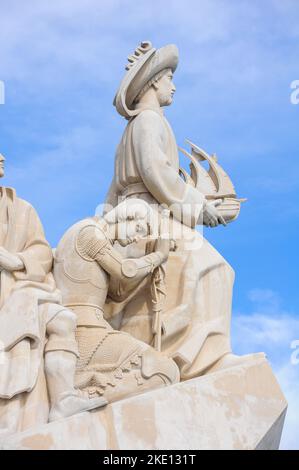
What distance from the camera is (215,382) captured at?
21.0 ft

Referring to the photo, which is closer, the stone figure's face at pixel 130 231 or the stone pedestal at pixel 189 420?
the stone pedestal at pixel 189 420

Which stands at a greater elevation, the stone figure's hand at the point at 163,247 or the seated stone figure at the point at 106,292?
the stone figure's hand at the point at 163,247

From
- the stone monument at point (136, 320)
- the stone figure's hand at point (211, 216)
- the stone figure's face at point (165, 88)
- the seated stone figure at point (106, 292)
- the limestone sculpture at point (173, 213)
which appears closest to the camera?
the stone monument at point (136, 320)

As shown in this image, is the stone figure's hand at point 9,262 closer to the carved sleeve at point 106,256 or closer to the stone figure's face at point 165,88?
the carved sleeve at point 106,256

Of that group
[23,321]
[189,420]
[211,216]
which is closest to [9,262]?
[23,321]

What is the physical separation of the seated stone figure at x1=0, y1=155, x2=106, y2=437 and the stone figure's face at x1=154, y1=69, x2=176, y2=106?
2106 millimetres

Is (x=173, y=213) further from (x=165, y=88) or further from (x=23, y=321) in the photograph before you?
(x=23, y=321)

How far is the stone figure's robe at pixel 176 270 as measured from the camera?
6820 millimetres

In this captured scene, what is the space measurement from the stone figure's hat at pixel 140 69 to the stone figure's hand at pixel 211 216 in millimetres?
986

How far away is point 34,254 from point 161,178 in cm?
137

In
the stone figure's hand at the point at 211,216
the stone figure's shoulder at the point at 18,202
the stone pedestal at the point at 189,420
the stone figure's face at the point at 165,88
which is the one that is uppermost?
the stone figure's face at the point at 165,88

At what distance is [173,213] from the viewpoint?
7371mm

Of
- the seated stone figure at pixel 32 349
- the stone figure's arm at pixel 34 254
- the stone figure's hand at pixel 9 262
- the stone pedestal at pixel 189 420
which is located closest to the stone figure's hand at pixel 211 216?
the stone pedestal at pixel 189 420
